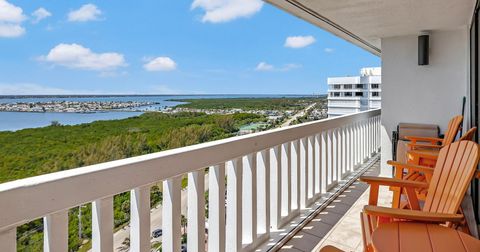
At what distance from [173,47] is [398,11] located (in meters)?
2.45

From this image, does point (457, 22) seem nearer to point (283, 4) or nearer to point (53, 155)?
point (283, 4)

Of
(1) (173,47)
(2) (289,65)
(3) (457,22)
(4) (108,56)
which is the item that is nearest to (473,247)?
(4) (108,56)

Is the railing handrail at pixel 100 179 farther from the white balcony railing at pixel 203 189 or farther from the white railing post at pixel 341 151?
the white railing post at pixel 341 151

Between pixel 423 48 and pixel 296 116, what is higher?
pixel 423 48

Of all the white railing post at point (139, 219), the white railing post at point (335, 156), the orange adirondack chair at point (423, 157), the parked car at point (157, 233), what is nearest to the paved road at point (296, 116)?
the white railing post at point (335, 156)

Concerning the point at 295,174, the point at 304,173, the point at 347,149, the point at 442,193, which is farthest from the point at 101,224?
the point at 347,149

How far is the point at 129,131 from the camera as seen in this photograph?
5.20ft

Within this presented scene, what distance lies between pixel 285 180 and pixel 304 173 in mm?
457

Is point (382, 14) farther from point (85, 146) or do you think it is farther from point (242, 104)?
point (85, 146)

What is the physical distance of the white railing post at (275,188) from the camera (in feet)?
9.29

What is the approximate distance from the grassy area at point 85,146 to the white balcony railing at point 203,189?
0.05 m

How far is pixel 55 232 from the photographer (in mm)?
1254

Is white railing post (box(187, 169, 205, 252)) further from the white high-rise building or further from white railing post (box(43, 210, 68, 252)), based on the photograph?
the white high-rise building

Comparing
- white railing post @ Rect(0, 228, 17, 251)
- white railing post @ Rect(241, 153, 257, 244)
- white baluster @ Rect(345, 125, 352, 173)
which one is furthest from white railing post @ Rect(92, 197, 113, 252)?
white baluster @ Rect(345, 125, 352, 173)
